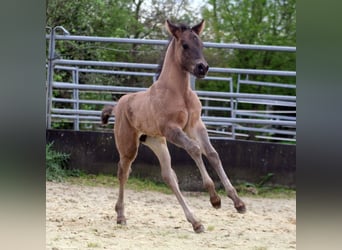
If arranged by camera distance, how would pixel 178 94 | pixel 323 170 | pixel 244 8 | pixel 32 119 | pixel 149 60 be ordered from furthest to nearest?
1. pixel 244 8
2. pixel 149 60
3. pixel 178 94
4. pixel 32 119
5. pixel 323 170

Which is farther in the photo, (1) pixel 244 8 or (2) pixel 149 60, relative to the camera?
(1) pixel 244 8

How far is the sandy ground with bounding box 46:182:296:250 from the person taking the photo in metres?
2.68

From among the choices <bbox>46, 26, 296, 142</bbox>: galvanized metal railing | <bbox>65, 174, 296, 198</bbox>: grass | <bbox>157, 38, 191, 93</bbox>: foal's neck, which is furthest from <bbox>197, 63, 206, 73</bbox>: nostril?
<bbox>65, 174, 296, 198</bbox>: grass

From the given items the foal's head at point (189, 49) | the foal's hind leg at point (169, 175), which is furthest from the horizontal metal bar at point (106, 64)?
the foal's head at point (189, 49)

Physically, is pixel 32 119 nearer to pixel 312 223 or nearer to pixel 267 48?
pixel 312 223

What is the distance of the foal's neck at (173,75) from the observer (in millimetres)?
2771

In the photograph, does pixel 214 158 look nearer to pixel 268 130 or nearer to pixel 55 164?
pixel 55 164

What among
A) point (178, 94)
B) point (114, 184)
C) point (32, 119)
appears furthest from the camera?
point (114, 184)

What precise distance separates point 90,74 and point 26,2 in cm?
309

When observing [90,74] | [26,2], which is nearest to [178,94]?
[90,74]

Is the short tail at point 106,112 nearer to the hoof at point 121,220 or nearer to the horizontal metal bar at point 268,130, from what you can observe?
the hoof at point 121,220

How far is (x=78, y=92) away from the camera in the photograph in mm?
4113

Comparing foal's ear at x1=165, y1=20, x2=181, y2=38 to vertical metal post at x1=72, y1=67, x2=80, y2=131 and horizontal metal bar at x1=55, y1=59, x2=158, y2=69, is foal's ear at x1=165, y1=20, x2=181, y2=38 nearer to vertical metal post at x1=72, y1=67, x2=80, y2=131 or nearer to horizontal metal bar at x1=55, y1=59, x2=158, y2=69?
horizontal metal bar at x1=55, y1=59, x2=158, y2=69

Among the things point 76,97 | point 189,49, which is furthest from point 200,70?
point 76,97
